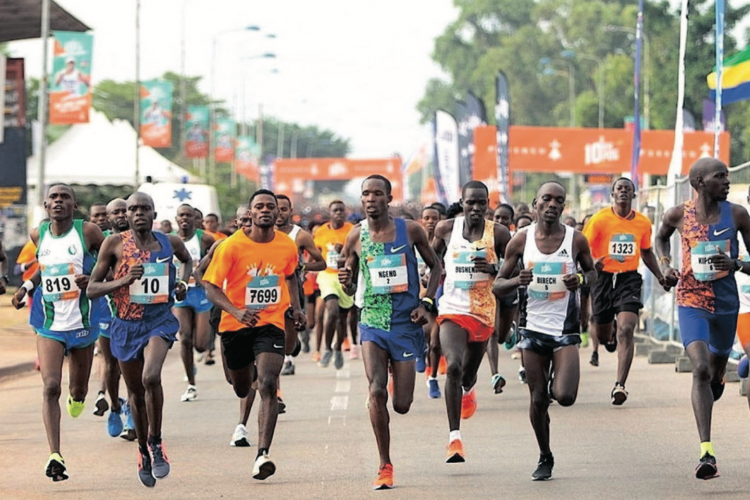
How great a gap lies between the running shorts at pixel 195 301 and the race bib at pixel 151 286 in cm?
549

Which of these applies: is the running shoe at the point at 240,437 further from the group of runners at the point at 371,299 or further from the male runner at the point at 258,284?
the male runner at the point at 258,284

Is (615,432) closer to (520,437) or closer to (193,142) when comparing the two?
(520,437)

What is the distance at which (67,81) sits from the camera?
110 feet

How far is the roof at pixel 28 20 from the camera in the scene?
32.3 meters

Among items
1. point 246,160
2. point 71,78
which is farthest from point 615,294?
point 246,160

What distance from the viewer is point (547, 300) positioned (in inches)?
404

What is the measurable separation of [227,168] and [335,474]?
87522 mm

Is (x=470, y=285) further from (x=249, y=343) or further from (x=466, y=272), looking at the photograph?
(x=249, y=343)

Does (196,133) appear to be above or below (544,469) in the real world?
above

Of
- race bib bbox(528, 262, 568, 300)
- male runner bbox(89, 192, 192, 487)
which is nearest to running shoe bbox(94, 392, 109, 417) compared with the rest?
male runner bbox(89, 192, 192, 487)

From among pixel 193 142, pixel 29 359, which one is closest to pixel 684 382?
pixel 29 359

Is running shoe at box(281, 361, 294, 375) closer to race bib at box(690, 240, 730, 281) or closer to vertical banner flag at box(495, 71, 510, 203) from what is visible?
race bib at box(690, 240, 730, 281)

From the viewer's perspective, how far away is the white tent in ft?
136

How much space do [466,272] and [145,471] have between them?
2.79m
